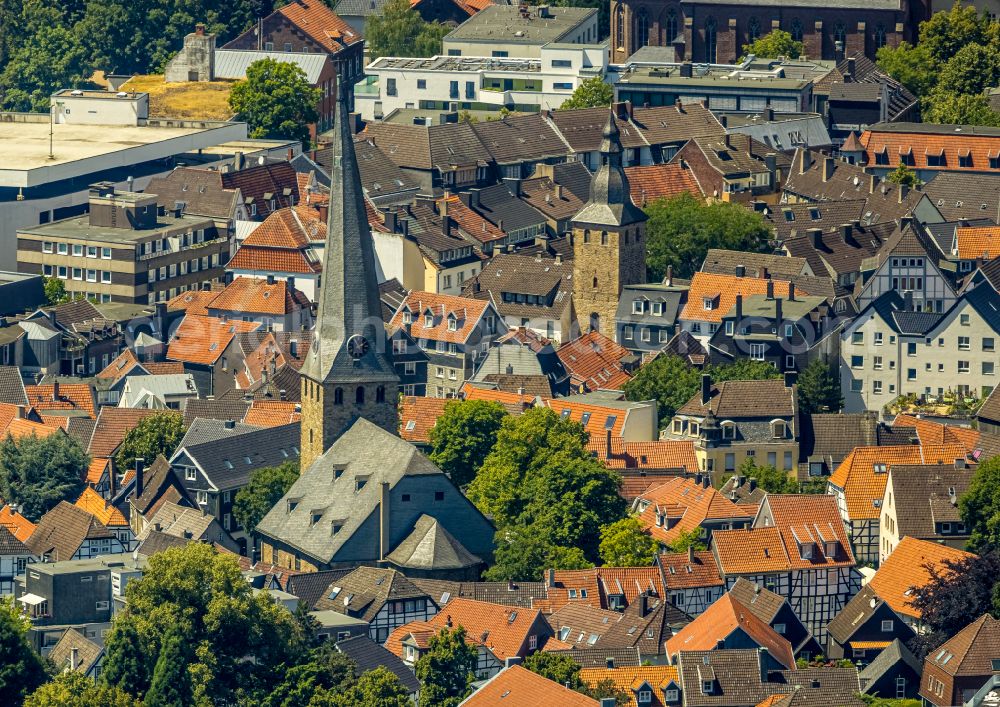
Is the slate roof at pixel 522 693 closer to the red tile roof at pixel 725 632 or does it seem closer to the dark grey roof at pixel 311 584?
the red tile roof at pixel 725 632

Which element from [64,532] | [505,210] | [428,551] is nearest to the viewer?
[428,551]

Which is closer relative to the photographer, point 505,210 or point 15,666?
point 15,666

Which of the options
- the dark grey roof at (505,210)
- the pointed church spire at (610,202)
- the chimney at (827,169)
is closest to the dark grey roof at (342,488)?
the pointed church spire at (610,202)

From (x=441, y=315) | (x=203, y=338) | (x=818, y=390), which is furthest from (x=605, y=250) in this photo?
(x=203, y=338)

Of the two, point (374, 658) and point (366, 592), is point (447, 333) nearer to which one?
point (366, 592)

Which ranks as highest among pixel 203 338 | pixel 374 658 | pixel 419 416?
pixel 203 338

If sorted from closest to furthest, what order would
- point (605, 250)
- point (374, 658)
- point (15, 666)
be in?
point (15, 666) → point (374, 658) → point (605, 250)
